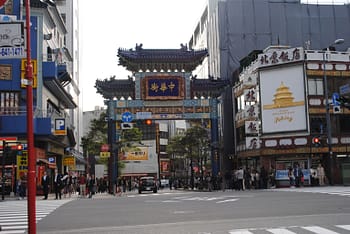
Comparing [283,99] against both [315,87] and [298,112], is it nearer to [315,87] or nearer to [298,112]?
[298,112]

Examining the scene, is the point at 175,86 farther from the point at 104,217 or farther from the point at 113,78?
the point at 104,217

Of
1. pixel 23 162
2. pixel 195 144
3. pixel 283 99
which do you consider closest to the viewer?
pixel 23 162

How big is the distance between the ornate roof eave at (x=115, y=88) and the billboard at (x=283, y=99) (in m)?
12.0

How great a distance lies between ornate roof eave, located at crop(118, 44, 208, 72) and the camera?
44.6 m

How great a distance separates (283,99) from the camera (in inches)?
1617

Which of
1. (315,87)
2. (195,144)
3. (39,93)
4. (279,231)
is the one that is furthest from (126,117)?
(279,231)

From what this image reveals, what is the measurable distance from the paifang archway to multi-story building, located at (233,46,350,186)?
4814mm

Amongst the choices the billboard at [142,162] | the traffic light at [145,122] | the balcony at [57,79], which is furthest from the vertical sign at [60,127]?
the billboard at [142,162]

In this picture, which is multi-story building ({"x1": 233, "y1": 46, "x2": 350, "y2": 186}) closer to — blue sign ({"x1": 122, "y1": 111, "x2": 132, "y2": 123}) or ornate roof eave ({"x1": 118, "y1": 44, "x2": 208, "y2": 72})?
ornate roof eave ({"x1": 118, "y1": 44, "x2": 208, "y2": 72})

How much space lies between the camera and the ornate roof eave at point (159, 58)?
44.6 m

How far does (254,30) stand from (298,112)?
18.3 m

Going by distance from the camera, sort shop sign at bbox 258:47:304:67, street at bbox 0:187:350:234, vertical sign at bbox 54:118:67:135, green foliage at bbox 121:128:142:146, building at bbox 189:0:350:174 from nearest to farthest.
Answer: street at bbox 0:187:350:234 → vertical sign at bbox 54:118:67:135 → shop sign at bbox 258:47:304:67 → building at bbox 189:0:350:174 → green foliage at bbox 121:128:142:146

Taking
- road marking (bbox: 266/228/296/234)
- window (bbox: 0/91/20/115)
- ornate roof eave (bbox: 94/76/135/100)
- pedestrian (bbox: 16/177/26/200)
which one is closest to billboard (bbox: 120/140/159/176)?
ornate roof eave (bbox: 94/76/135/100)

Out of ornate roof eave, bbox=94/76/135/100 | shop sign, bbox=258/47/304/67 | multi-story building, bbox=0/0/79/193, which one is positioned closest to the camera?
multi-story building, bbox=0/0/79/193
